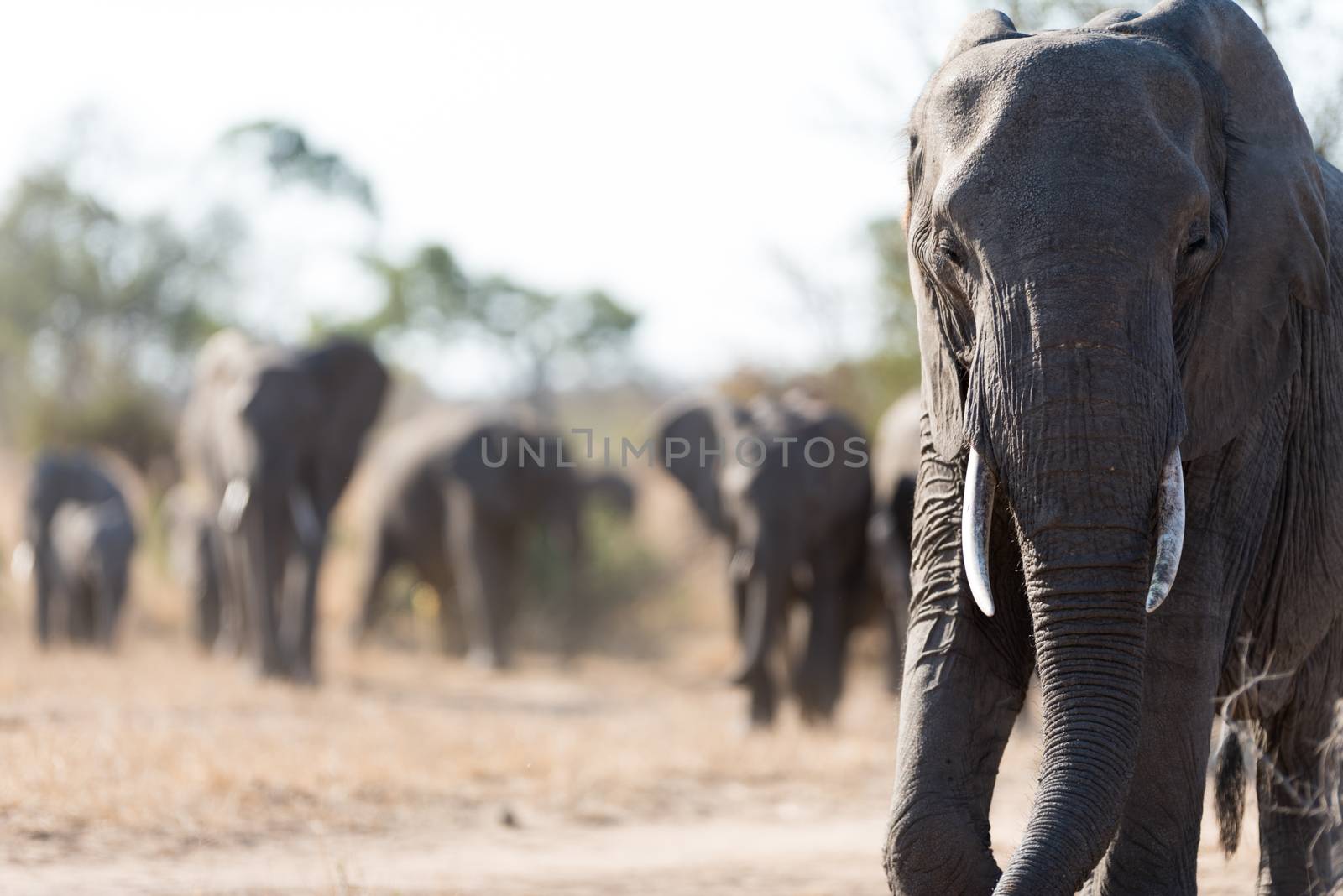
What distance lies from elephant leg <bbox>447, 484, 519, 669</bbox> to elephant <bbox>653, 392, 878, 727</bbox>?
5489mm

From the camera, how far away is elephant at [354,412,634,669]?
665 inches

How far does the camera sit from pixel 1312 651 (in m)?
4.84

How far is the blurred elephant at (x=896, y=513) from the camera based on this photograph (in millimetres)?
10297

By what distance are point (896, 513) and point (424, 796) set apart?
429 centimetres

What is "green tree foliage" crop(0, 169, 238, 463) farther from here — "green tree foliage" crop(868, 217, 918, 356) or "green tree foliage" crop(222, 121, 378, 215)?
"green tree foliage" crop(868, 217, 918, 356)

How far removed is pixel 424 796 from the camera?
734 centimetres

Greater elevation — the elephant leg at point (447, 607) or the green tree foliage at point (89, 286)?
the green tree foliage at point (89, 286)

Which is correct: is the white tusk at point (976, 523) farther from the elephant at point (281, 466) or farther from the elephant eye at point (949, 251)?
the elephant at point (281, 466)

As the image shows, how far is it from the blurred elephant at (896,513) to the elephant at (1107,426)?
5.72m

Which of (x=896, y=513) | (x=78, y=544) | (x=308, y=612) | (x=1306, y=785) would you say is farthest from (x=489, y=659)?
(x=1306, y=785)

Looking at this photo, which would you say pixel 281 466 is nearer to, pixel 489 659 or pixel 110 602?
pixel 110 602

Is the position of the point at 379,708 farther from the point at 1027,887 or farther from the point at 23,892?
the point at 1027,887

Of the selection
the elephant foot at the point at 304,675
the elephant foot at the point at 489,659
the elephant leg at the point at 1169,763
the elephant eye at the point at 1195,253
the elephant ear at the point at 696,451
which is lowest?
the elephant foot at the point at 489,659

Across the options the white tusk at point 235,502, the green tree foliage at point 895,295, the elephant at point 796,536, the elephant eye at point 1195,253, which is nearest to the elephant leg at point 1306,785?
the elephant eye at point 1195,253
